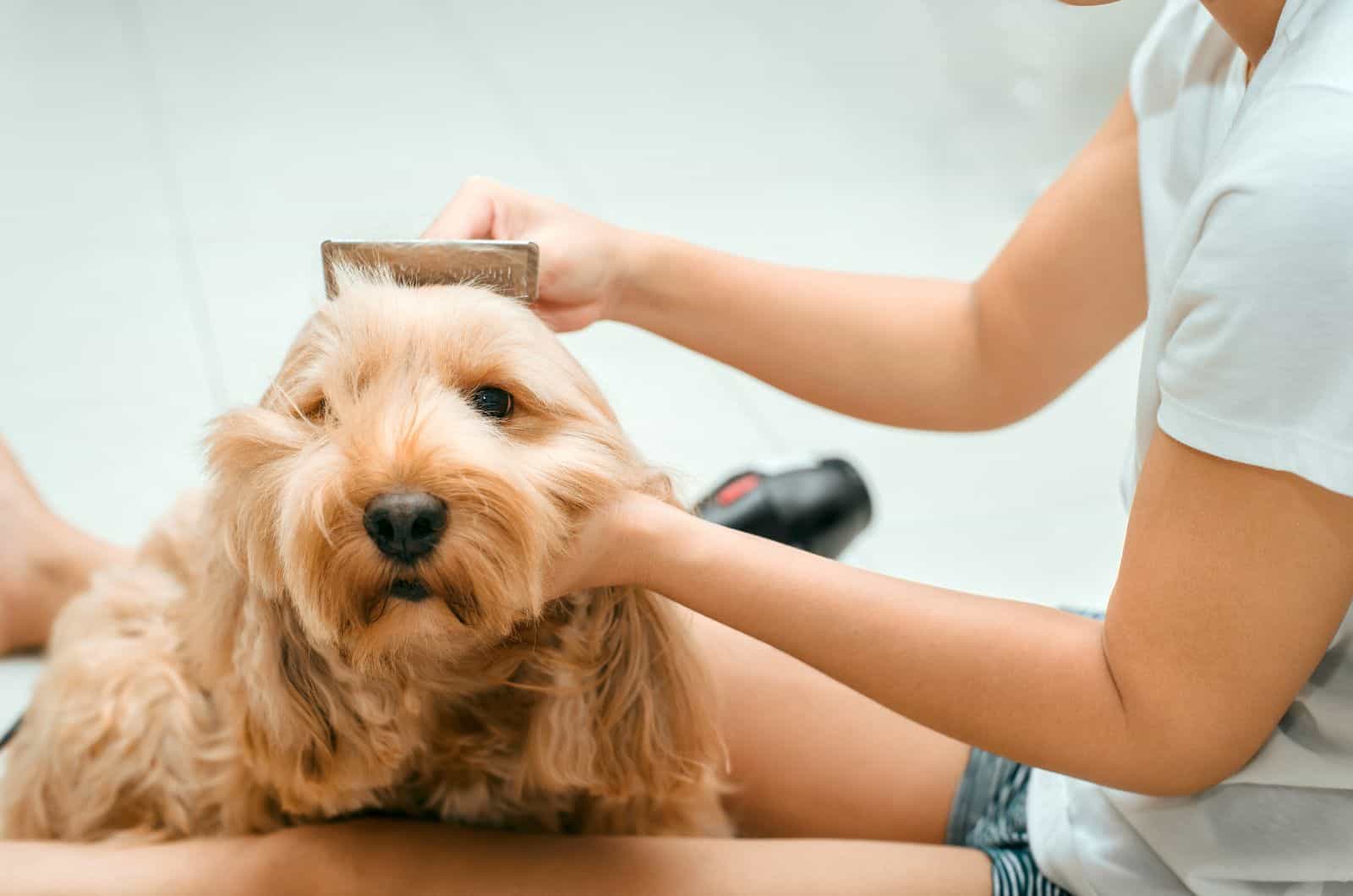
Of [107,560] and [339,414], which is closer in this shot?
[339,414]

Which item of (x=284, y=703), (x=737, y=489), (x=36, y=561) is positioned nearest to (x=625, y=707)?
(x=284, y=703)

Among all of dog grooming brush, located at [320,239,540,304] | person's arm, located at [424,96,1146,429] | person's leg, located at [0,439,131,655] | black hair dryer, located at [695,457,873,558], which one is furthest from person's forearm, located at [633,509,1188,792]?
person's leg, located at [0,439,131,655]

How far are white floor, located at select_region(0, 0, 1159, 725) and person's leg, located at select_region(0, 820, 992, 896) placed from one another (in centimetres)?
62

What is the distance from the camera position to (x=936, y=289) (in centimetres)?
138

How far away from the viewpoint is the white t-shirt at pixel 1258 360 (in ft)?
2.48

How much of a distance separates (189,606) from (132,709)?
104mm

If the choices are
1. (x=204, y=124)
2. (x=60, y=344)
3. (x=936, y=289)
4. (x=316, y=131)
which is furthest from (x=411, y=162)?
(x=936, y=289)

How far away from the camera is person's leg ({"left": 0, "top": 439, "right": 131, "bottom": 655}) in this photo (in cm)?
161

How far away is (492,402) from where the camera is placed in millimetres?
947

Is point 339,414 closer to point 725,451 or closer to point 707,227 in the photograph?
point 725,451

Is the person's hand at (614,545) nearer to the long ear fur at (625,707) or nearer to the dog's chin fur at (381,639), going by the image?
the dog's chin fur at (381,639)

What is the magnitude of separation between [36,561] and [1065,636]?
128 centimetres

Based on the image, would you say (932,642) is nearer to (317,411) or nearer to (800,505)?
(317,411)

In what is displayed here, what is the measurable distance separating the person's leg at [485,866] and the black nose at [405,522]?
38 centimetres
